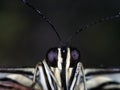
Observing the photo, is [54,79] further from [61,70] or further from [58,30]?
[58,30]

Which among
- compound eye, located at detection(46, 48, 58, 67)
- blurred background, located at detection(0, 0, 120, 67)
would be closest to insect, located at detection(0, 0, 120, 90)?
compound eye, located at detection(46, 48, 58, 67)

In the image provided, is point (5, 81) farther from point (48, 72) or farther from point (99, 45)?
point (99, 45)

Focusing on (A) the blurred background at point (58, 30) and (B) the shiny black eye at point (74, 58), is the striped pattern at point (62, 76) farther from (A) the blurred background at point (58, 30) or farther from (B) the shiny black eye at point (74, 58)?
(A) the blurred background at point (58, 30)

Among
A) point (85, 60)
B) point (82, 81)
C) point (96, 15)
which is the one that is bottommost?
point (82, 81)

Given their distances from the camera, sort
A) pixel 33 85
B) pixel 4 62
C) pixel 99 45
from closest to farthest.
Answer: pixel 33 85 → pixel 4 62 → pixel 99 45

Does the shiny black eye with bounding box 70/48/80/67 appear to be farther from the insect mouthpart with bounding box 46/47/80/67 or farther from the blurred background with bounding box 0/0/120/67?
the blurred background with bounding box 0/0/120/67

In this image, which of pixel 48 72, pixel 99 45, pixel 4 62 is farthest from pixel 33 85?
pixel 99 45

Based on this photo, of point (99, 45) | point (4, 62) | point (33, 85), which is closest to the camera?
point (33, 85)

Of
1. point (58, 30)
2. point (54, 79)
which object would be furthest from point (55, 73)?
point (58, 30)
